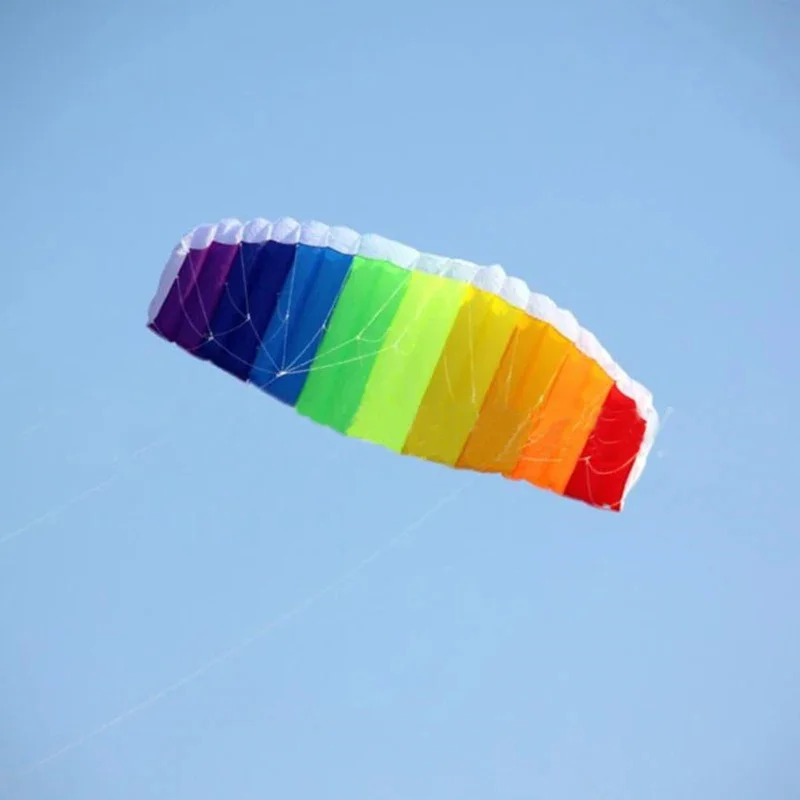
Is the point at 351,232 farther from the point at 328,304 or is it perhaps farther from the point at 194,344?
the point at 194,344

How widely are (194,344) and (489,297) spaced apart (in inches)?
115

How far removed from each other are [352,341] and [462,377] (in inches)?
40.5

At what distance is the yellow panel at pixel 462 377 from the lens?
11625 mm

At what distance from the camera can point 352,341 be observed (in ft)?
39.4

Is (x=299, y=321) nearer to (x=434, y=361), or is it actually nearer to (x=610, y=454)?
(x=434, y=361)

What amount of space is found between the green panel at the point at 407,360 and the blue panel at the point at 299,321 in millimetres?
620

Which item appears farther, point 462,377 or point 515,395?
point 462,377

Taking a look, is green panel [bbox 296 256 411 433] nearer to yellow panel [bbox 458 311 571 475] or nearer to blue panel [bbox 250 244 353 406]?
blue panel [bbox 250 244 353 406]

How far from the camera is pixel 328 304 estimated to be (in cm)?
1203

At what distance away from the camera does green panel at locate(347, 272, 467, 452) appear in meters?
11.8

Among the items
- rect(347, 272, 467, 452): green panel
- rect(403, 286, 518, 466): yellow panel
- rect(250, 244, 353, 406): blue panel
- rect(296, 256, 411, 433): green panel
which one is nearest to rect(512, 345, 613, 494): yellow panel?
rect(403, 286, 518, 466): yellow panel

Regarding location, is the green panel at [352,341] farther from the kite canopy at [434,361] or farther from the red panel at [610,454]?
the red panel at [610,454]

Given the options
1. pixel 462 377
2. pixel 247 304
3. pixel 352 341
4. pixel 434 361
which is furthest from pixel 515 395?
pixel 247 304

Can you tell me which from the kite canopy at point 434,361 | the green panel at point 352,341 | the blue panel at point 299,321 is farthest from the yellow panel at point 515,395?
the blue panel at point 299,321
